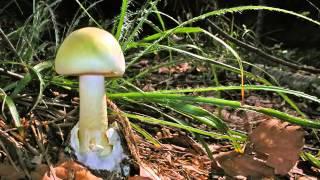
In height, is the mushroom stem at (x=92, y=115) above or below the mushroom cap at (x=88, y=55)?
below

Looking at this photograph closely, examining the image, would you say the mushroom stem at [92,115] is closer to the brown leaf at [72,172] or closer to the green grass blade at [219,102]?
the brown leaf at [72,172]

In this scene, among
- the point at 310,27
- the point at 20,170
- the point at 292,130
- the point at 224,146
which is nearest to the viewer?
the point at 20,170

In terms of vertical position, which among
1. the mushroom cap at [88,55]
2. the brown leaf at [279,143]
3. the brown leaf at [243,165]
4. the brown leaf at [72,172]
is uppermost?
the mushroom cap at [88,55]

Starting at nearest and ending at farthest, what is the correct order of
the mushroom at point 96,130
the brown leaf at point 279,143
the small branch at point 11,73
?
the mushroom at point 96,130 → the brown leaf at point 279,143 → the small branch at point 11,73

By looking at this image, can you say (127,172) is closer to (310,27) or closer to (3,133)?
(3,133)

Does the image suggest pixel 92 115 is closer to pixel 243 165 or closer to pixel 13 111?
pixel 13 111

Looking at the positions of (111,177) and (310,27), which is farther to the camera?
(310,27)

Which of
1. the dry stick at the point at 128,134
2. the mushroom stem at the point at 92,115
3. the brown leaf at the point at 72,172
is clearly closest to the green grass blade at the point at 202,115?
the dry stick at the point at 128,134

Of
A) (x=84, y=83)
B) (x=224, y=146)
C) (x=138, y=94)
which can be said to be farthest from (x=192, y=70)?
(x=84, y=83)
